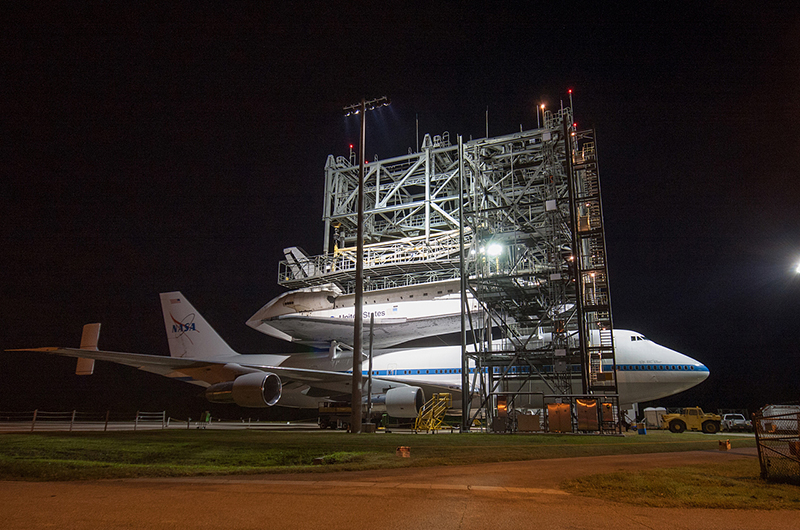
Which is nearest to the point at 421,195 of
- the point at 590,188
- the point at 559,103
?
the point at 559,103

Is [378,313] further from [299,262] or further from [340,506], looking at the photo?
[340,506]

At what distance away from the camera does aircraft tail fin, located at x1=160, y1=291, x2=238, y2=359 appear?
29.8m

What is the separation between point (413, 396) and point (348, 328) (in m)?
13.4

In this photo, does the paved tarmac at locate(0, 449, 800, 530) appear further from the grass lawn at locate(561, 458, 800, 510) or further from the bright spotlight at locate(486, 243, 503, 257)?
the bright spotlight at locate(486, 243, 503, 257)

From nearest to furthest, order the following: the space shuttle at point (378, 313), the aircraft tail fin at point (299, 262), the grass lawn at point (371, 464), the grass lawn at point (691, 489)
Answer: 1. the grass lawn at point (691, 489)
2. the grass lawn at point (371, 464)
3. the space shuttle at point (378, 313)
4. the aircraft tail fin at point (299, 262)

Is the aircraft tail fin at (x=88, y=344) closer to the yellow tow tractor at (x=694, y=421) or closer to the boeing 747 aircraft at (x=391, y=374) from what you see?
the boeing 747 aircraft at (x=391, y=374)

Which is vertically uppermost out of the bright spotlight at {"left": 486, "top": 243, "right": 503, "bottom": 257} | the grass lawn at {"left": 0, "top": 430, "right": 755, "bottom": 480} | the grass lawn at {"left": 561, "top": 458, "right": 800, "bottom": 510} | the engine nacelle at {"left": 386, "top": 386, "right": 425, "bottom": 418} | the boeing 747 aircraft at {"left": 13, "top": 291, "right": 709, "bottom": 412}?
the bright spotlight at {"left": 486, "top": 243, "right": 503, "bottom": 257}

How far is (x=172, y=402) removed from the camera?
46.5 metres

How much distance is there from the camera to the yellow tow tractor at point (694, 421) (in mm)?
22750

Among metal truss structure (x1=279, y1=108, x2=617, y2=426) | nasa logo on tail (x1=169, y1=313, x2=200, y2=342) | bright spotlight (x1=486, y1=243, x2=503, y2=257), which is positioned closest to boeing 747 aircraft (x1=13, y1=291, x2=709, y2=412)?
metal truss structure (x1=279, y1=108, x2=617, y2=426)

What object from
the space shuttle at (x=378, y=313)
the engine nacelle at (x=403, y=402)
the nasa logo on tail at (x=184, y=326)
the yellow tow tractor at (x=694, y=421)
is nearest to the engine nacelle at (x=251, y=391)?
the engine nacelle at (x=403, y=402)

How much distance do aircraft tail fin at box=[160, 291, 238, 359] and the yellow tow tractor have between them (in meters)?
24.8

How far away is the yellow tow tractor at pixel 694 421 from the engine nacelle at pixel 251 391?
1863cm

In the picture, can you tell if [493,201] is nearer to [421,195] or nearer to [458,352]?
[458,352]
